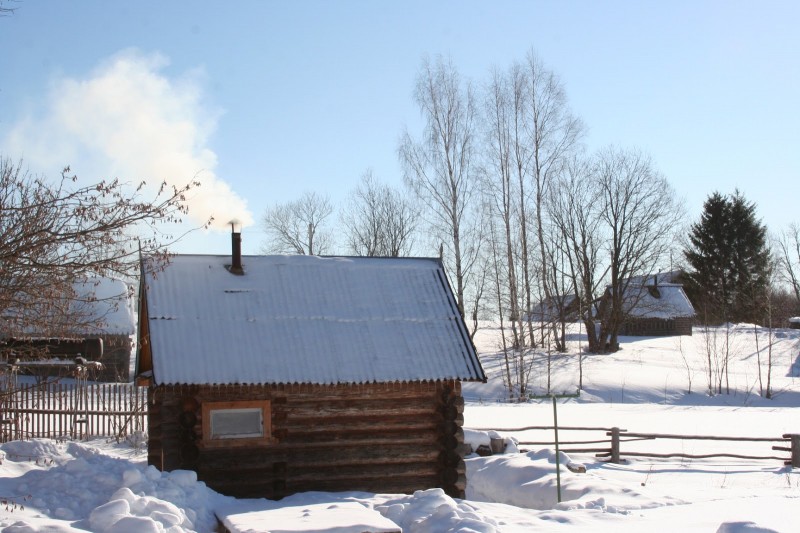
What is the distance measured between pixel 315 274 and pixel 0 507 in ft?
21.8

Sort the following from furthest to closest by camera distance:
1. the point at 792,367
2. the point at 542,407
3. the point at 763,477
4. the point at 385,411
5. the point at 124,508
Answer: the point at 792,367, the point at 542,407, the point at 763,477, the point at 385,411, the point at 124,508

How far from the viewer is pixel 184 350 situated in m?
11.8

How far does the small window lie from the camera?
38.4 ft

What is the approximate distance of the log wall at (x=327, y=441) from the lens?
458 inches

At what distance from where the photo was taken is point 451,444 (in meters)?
12.6

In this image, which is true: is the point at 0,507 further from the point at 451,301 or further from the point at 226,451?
the point at 451,301

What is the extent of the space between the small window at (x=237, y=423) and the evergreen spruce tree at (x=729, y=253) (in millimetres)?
47161

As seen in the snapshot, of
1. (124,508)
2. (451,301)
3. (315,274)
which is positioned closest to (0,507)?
(124,508)

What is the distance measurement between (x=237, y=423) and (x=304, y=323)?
1.93 metres

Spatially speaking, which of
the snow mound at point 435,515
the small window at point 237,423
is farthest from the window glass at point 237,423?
the snow mound at point 435,515

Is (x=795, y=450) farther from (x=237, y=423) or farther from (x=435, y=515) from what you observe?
(x=237, y=423)

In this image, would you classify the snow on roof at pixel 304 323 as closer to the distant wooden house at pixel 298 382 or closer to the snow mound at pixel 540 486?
the distant wooden house at pixel 298 382

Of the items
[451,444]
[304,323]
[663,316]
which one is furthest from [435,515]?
[663,316]

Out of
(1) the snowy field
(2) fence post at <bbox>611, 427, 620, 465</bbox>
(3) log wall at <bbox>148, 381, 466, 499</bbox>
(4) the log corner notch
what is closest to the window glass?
(3) log wall at <bbox>148, 381, 466, 499</bbox>
